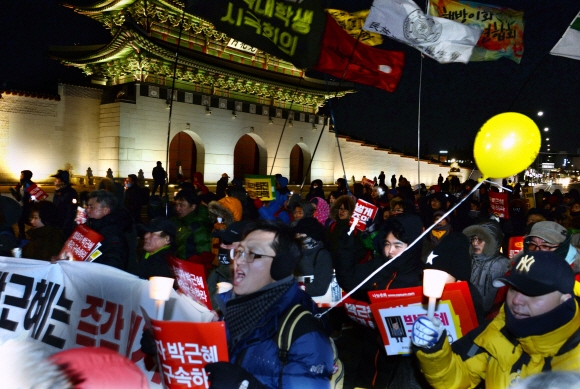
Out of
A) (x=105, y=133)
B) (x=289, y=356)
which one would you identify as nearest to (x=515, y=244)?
(x=289, y=356)

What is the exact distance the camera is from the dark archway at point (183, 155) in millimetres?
24406

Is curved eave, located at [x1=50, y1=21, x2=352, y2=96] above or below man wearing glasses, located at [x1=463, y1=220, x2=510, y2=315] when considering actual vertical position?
above

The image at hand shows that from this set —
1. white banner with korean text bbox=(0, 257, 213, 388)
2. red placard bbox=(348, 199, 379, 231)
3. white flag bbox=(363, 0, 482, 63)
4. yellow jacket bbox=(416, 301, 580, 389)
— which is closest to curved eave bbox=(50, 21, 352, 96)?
white flag bbox=(363, 0, 482, 63)

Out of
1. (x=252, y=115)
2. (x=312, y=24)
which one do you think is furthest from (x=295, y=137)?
(x=312, y=24)

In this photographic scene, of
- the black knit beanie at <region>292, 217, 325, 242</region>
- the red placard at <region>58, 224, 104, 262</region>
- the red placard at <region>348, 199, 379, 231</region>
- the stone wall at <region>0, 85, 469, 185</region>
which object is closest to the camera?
the red placard at <region>58, 224, 104, 262</region>

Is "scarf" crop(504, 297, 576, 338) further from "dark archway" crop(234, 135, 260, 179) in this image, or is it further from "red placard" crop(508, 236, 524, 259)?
"dark archway" crop(234, 135, 260, 179)

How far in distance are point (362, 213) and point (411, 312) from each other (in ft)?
9.78

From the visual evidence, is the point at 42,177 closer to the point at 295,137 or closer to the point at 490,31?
the point at 295,137

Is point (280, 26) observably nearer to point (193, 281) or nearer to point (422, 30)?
point (193, 281)

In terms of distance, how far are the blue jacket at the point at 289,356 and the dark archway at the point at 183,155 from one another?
2316 cm

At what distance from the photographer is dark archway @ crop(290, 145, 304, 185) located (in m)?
31.3

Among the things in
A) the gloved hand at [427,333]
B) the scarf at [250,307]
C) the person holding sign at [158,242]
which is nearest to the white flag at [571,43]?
the person holding sign at [158,242]

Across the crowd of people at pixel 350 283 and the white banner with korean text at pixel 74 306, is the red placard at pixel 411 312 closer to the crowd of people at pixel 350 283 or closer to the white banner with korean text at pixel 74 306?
the crowd of people at pixel 350 283

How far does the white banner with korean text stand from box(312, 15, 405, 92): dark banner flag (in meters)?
5.78
